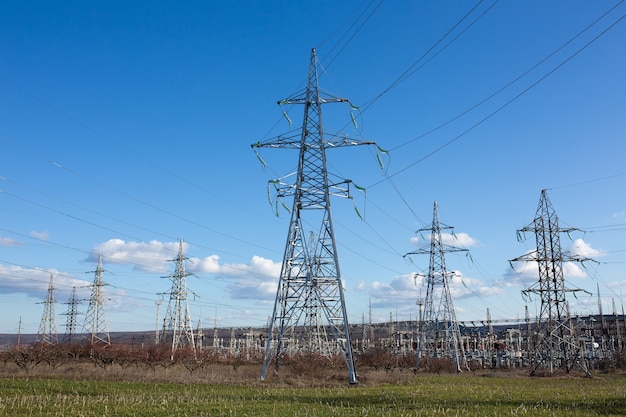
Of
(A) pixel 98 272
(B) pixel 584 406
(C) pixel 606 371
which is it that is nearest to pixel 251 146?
(B) pixel 584 406

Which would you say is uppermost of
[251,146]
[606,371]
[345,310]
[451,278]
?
[251,146]

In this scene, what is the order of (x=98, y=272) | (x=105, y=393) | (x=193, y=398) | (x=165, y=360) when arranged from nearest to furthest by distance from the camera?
(x=193, y=398) < (x=105, y=393) < (x=165, y=360) < (x=98, y=272)

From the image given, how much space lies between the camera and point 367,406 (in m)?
23.0

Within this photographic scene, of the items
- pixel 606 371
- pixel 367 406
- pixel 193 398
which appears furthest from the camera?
pixel 606 371

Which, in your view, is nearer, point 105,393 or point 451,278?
point 105,393

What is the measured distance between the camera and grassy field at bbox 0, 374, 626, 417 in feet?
67.4

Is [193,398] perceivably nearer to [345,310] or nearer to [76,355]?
[345,310]

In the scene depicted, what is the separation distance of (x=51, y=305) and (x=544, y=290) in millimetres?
66367

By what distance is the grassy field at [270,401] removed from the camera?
2053cm

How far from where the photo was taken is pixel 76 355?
166ft

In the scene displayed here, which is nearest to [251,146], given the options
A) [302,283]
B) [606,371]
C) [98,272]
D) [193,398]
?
[302,283]

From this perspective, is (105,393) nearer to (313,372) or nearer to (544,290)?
(313,372)

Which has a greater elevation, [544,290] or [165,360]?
[544,290]

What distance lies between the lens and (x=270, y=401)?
25.0 meters
